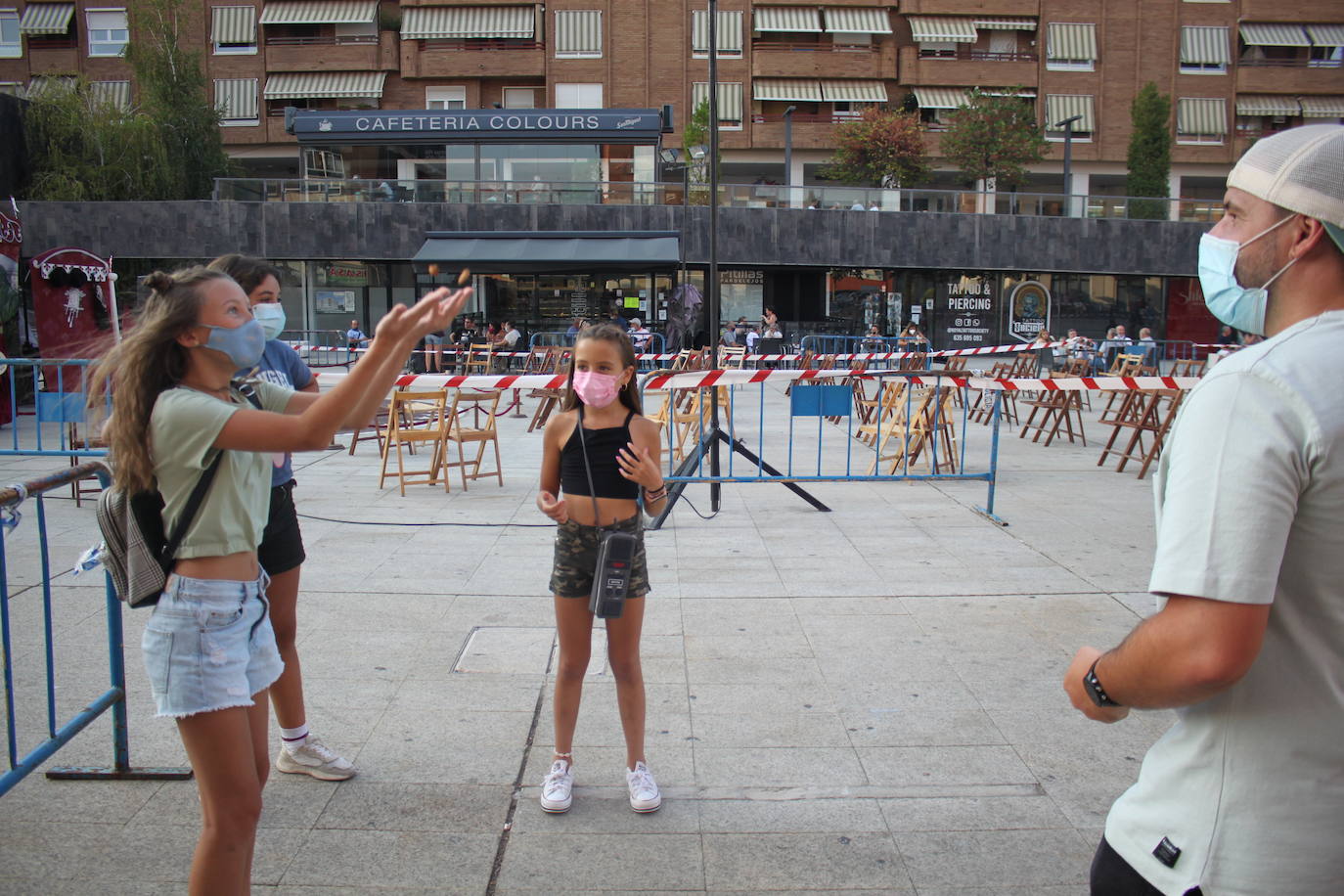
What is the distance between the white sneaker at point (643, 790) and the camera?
11.6 ft

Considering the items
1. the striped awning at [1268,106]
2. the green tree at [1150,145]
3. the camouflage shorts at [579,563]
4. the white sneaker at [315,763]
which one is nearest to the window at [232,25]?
the green tree at [1150,145]

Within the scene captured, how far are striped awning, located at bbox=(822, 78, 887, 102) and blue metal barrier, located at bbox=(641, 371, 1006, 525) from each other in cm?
2614

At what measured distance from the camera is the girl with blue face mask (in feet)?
11.7

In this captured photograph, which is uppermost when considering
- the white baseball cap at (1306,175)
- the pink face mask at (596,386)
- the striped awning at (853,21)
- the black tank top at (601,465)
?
the striped awning at (853,21)

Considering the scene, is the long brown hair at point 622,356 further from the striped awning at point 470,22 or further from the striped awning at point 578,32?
the striped awning at point 470,22

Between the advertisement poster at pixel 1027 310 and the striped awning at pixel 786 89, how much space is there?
1264cm

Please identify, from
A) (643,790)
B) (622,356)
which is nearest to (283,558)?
(622,356)

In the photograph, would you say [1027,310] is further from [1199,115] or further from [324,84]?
[324,84]

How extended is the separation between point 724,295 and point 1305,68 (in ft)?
87.3

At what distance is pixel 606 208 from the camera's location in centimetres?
2838

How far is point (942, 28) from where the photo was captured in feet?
131

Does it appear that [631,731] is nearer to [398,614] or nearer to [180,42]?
[398,614]

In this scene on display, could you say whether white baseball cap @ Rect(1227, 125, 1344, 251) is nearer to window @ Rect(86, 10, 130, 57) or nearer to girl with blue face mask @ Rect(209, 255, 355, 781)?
girl with blue face mask @ Rect(209, 255, 355, 781)

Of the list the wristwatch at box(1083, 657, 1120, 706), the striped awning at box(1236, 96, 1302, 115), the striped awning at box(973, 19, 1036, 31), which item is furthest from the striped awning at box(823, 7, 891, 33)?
the wristwatch at box(1083, 657, 1120, 706)
